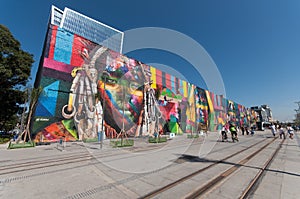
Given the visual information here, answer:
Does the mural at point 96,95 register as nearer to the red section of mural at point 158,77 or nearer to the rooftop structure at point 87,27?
the red section of mural at point 158,77

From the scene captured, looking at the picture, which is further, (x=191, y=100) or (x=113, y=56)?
(x=191, y=100)

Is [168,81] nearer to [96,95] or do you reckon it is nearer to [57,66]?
[96,95]

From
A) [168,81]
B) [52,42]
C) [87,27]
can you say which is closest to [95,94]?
[52,42]

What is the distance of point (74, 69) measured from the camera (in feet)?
66.7

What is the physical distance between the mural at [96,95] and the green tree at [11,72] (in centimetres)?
214

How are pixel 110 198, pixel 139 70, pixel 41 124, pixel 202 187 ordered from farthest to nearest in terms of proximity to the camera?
pixel 139 70 < pixel 41 124 < pixel 202 187 < pixel 110 198

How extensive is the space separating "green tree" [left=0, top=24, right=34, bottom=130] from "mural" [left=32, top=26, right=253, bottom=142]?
7.01 feet

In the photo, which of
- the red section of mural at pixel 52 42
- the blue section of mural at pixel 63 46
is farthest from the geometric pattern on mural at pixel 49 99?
the red section of mural at pixel 52 42

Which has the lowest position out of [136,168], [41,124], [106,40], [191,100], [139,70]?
[136,168]

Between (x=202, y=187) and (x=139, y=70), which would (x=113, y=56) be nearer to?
(x=139, y=70)

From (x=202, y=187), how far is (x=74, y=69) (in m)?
21.5

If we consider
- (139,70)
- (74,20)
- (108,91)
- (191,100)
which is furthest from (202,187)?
(74,20)

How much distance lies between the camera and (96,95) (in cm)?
2075

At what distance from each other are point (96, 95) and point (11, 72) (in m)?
9.94
